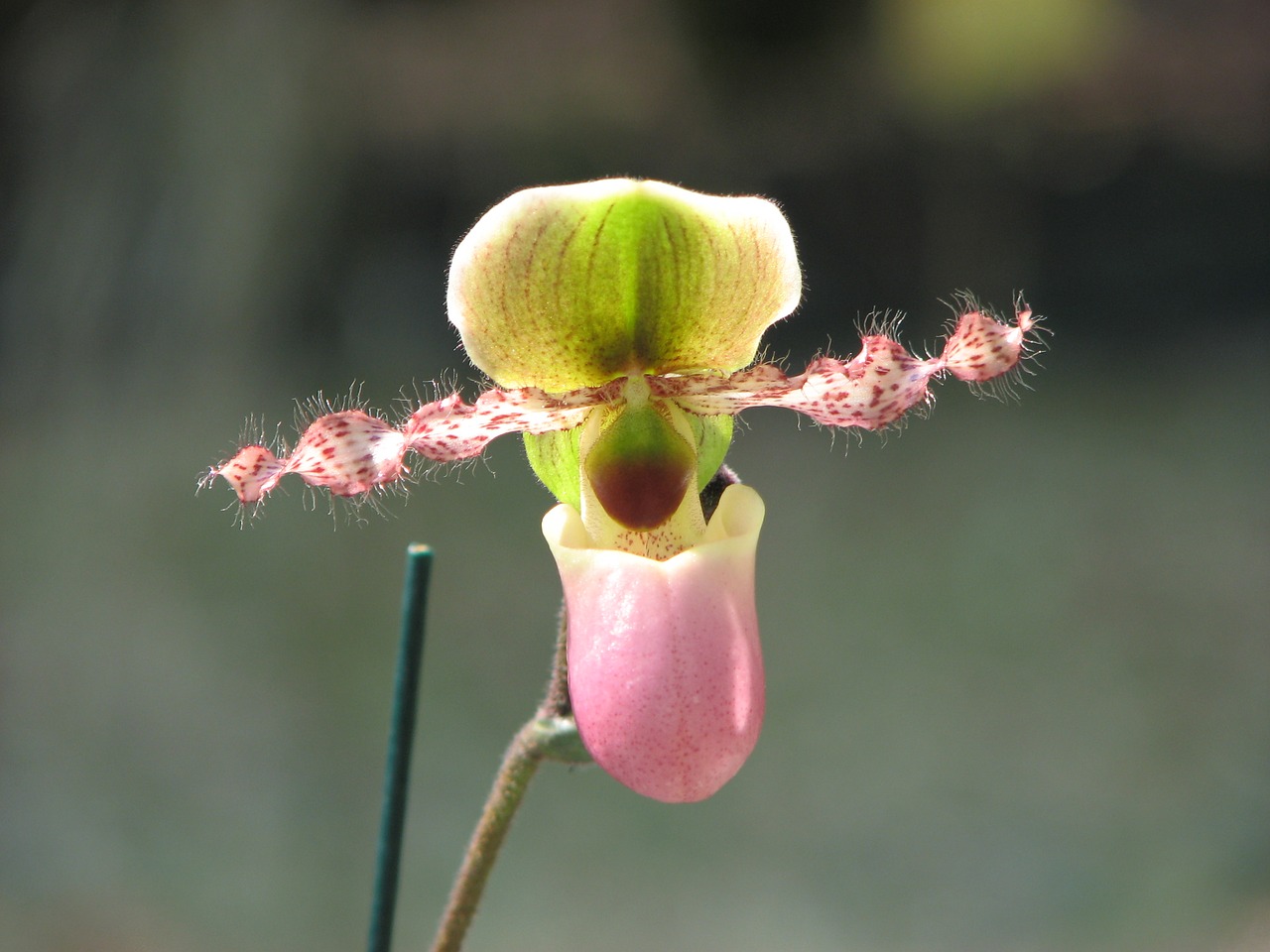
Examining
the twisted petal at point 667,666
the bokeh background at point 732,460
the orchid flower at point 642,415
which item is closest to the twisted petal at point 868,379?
the orchid flower at point 642,415

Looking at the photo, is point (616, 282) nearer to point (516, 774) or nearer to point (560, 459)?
point (560, 459)

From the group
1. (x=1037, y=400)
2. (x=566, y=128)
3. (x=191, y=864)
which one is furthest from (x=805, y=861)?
(x=566, y=128)

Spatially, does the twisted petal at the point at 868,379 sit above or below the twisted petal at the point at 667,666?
above

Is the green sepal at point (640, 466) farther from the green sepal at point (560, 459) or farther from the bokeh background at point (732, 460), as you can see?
the bokeh background at point (732, 460)

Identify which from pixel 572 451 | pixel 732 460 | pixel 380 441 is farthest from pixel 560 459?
pixel 732 460

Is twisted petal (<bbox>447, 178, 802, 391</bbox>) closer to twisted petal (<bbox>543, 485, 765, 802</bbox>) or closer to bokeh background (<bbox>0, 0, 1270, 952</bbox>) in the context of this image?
twisted petal (<bbox>543, 485, 765, 802</bbox>)

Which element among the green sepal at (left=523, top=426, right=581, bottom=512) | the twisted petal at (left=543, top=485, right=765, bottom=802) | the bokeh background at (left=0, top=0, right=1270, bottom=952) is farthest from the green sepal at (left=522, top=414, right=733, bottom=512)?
the bokeh background at (left=0, top=0, right=1270, bottom=952)

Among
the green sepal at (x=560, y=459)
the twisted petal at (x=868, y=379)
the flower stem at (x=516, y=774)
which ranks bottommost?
the flower stem at (x=516, y=774)

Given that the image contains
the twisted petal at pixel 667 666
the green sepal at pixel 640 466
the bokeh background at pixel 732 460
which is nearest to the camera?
the twisted petal at pixel 667 666
